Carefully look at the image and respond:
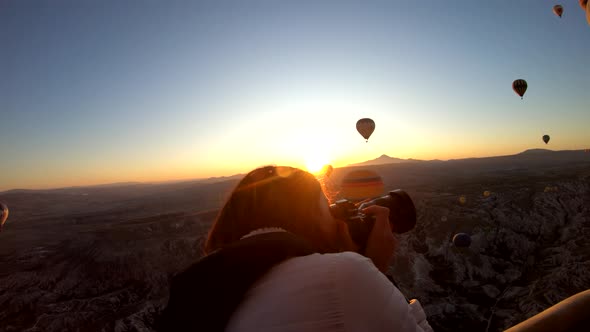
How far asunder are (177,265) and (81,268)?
10.7 m

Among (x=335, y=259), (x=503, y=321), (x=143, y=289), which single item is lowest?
(x=503, y=321)

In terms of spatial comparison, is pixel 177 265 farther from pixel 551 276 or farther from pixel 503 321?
pixel 551 276

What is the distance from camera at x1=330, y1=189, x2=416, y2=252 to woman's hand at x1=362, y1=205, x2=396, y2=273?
0.03 meters

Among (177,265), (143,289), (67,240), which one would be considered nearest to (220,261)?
(143,289)

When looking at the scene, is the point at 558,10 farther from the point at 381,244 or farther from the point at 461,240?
the point at 381,244

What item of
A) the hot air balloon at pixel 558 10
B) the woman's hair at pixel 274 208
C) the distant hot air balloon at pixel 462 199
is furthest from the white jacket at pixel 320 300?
the distant hot air balloon at pixel 462 199

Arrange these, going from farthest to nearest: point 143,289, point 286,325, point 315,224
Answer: point 143,289 < point 315,224 < point 286,325

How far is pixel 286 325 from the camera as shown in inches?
39.9

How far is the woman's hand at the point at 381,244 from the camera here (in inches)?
73.2

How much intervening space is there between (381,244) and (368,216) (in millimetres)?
194

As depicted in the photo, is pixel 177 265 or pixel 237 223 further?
pixel 177 265

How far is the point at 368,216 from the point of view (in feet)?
6.63

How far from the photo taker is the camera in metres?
1.89

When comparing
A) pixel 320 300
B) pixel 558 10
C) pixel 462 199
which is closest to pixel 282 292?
pixel 320 300
